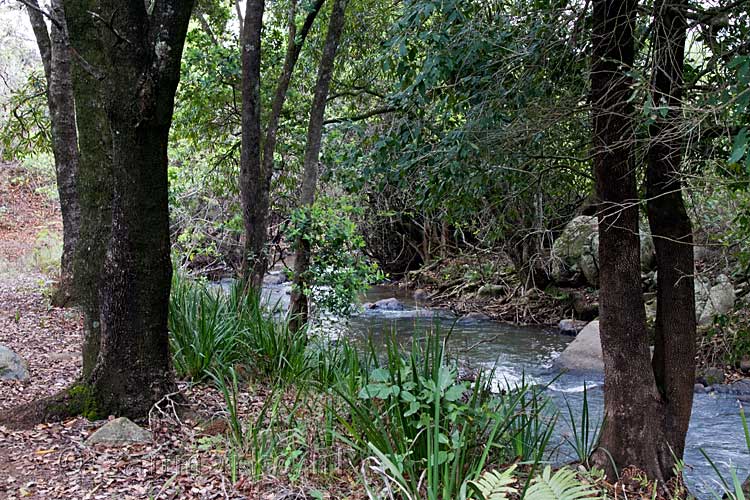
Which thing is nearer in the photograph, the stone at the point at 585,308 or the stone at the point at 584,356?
the stone at the point at 584,356

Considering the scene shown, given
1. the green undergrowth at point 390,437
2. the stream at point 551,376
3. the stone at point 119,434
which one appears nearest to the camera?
A: the green undergrowth at point 390,437

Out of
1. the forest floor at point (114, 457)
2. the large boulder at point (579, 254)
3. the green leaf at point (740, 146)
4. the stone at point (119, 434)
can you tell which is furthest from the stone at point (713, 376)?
the stone at point (119, 434)

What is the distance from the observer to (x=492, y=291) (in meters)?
17.1

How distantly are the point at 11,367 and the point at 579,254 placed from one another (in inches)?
458

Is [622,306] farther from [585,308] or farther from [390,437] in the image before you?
[585,308]

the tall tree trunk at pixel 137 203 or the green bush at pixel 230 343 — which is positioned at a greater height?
the tall tree trunk at pixel 137 203

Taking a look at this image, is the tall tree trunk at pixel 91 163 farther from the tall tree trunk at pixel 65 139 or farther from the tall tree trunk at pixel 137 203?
the tall tree trunk at pixel 65 139

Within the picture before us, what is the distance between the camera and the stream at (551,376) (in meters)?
6.52

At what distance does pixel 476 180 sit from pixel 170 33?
280cm

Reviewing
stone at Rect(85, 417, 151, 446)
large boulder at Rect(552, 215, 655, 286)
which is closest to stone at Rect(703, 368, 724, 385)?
large boulder at Rect(552, 215, 655, 286)

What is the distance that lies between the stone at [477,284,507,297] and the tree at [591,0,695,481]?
37.7ft

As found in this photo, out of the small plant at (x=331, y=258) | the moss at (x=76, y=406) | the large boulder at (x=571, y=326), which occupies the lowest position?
the large boulder at (x=571, y=326)

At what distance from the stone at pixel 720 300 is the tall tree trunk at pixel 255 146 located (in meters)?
7.07

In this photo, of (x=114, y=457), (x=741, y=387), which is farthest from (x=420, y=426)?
(x=741, y=387)
